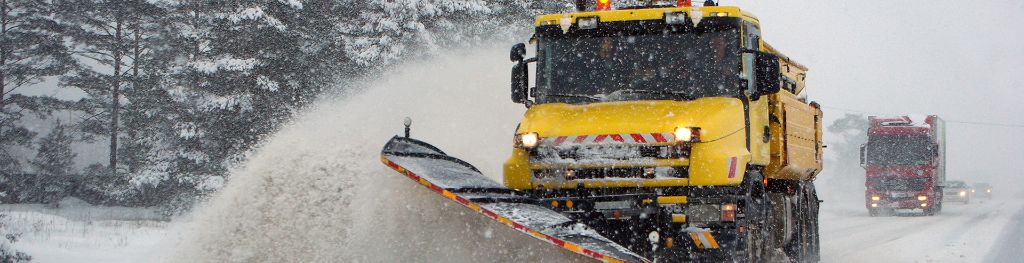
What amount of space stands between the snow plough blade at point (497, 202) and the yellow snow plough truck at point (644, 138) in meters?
0.03

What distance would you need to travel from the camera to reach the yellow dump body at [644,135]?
7.27 metres

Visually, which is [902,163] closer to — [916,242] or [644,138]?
[916,242]

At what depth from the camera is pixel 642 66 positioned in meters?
7.97

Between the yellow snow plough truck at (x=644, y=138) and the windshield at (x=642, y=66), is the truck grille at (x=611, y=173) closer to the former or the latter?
the yellow snow plough truck at (x=644, y=138)

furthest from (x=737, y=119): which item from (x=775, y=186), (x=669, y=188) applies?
(x=775, y=186)

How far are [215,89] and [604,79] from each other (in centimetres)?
1680

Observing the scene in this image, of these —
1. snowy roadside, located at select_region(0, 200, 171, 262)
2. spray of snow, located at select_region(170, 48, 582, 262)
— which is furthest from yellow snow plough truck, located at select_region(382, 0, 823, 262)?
snowy roadside, located at select_region(0, 200, 171, 262)

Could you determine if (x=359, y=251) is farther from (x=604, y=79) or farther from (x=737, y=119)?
(x=737, y=119)

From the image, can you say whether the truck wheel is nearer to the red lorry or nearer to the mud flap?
the mud flap

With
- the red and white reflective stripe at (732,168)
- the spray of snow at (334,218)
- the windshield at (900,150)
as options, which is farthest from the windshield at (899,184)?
the spray of snow at (334,218)

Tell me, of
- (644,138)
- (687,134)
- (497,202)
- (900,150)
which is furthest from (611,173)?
(900,150)

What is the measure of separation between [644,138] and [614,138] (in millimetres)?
234

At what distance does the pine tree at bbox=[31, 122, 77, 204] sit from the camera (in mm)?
26984

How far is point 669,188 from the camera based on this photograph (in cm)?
731
